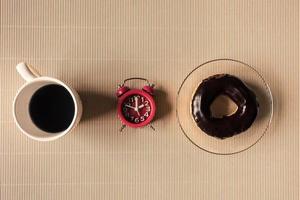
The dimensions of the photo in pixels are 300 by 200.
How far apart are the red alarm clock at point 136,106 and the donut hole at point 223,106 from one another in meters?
0.10

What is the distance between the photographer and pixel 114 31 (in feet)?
2.07

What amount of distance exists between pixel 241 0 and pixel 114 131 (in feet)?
1.02

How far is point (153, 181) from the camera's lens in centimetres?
63

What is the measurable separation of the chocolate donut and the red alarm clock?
76 mm

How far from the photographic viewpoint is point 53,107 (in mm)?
585

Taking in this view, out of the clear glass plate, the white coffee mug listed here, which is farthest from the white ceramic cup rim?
the clear glass plate

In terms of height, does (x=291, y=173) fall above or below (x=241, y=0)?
below

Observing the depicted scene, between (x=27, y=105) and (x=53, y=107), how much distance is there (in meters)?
0.04

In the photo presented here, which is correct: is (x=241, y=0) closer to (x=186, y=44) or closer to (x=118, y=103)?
(x=186, y=44)

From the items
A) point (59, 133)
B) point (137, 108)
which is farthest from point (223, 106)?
point (59, 133)

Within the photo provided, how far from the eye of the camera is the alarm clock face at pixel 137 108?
61 centimetres

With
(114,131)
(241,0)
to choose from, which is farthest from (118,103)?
(241,0)

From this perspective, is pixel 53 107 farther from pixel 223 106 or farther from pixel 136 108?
pixel 223 106

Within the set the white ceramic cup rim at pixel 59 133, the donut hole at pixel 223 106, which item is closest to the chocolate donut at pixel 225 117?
the donut hole at pixel 223 106
